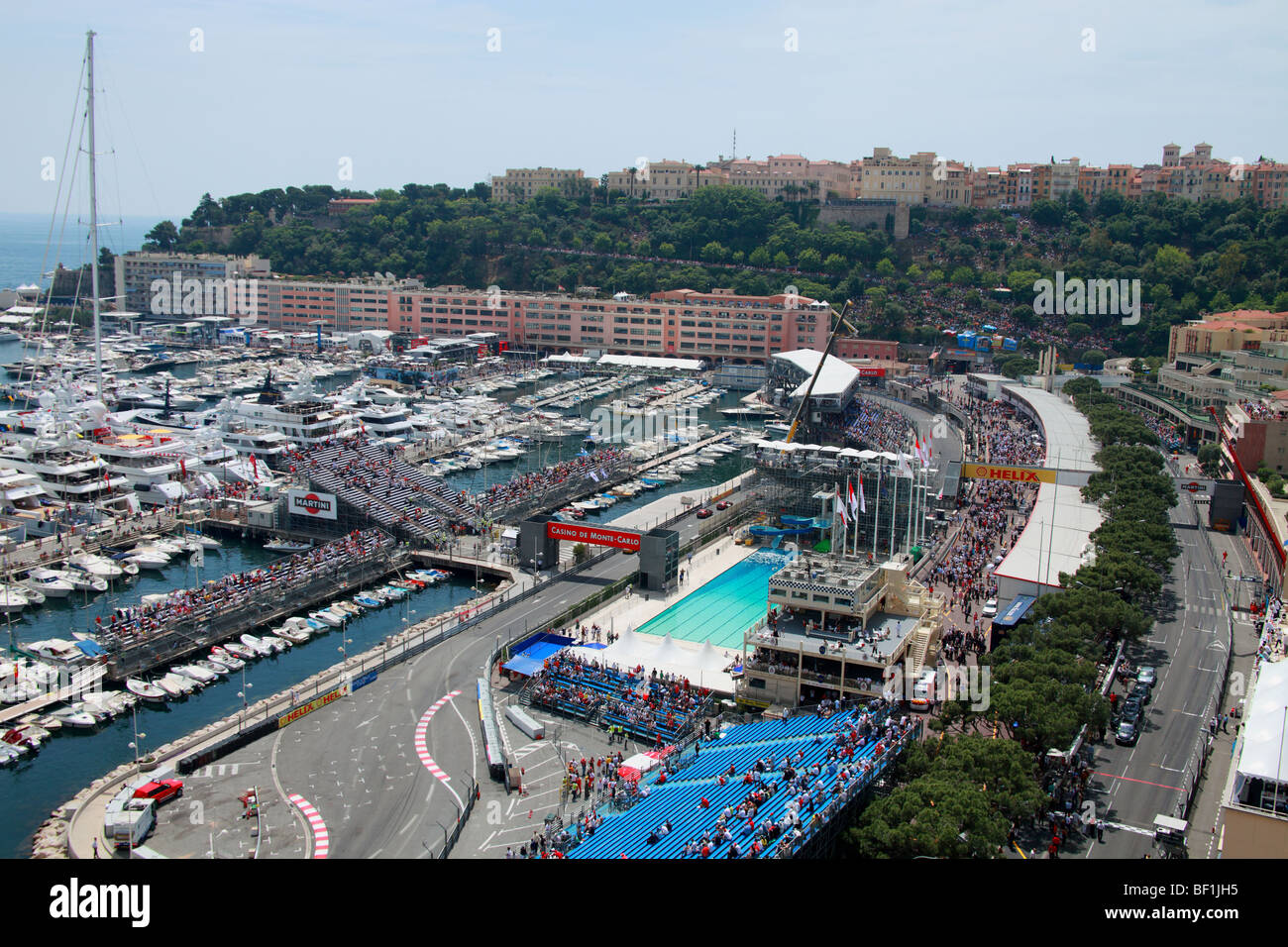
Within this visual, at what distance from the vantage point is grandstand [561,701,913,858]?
709 inches

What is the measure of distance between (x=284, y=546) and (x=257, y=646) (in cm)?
1043

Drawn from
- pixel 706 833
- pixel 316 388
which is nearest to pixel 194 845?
pixel 706 833

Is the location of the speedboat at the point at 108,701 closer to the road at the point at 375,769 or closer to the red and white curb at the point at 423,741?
the road at the point at 375,769

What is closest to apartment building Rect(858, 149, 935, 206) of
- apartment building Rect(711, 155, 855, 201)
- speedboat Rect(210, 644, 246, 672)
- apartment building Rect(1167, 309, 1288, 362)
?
apartment building Rect(711, 155, 855, 201)

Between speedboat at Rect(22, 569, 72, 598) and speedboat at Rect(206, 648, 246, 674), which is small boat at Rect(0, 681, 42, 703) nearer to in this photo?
speedboat at Rect(206, 648, 246, 674)

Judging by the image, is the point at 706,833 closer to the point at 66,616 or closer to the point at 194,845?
the point at 194,845

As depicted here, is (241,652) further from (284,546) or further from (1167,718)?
(1167,718)

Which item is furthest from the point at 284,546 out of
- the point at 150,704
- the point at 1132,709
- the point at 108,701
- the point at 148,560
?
the point at 1132,709

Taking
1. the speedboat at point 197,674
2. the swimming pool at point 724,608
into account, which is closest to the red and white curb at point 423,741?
the swimming pool at point 724,608

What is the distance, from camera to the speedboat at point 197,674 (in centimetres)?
2873

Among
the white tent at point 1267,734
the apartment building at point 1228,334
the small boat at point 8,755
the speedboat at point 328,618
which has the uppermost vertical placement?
the apartment building at point 1228,334

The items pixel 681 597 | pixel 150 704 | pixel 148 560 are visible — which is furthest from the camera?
pixel 148 560

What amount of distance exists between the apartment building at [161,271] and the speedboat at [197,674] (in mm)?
89733

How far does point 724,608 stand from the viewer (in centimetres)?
3353
